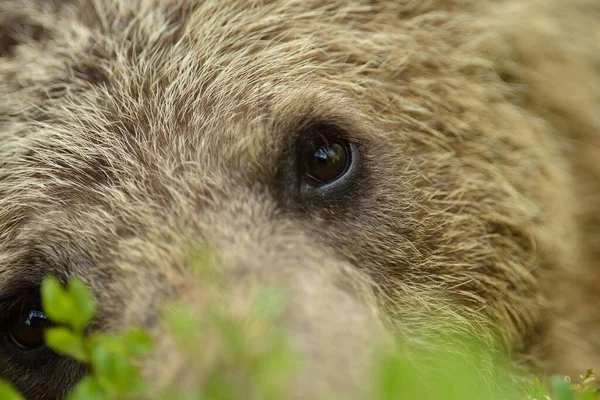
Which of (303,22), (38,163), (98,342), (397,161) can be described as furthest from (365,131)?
(98,342)

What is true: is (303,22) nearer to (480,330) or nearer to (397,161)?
(397,161)

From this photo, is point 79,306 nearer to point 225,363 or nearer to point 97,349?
point 97,349

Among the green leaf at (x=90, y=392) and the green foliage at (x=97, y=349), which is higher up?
the green foliage at (x=97, y=349)

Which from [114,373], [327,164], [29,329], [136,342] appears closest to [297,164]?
[327,164]

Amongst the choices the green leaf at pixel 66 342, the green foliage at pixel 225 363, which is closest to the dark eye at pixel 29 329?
the green foliage at pixel 225 363

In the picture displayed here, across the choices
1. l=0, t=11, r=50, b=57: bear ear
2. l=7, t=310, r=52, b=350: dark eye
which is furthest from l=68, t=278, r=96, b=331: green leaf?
l=0, t=11, r=50, b=57: bear ear

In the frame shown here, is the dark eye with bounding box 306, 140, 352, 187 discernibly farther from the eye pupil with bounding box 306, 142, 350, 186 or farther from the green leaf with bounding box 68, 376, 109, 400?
the green leaf with bounding box 68, 376, 109, 400

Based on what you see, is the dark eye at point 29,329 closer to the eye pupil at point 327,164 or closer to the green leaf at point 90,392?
the eye pupil at point 327,164
